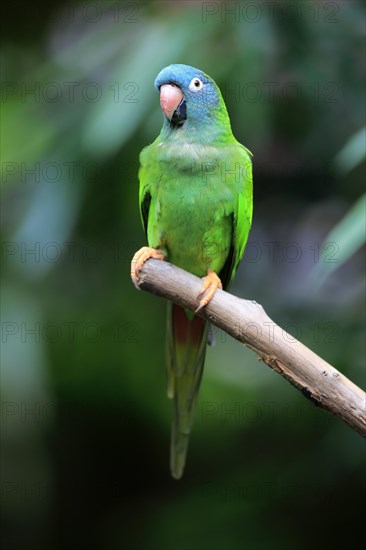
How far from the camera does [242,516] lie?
8.63ft

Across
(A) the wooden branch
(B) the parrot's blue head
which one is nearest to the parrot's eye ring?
(B) the parrot's blue head

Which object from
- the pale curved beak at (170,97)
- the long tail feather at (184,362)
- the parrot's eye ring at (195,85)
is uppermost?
the parrot's eye ring at (195,85)

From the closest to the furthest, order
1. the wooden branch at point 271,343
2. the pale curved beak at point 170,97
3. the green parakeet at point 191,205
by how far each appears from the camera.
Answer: the wooden branch at point 271,343
the pale curved beak at point 170,97
the green parakeet at point 191,205

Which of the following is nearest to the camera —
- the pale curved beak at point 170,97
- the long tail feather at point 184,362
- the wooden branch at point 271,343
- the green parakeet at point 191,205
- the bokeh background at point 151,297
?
the wooden branch at point 271,343

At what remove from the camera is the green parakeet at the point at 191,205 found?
164cm

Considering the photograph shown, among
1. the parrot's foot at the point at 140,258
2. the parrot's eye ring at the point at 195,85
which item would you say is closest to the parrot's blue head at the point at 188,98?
the parrot's eye ring at the point at 195,85

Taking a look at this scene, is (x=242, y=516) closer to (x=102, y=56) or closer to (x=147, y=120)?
(x=147, y=120)

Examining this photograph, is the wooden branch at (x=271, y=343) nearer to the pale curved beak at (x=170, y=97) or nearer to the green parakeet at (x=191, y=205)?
the green parakeet at (x=191, y=205)

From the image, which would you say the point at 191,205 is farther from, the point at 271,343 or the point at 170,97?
the point at 271,343

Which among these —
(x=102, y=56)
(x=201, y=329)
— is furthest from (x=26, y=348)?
(x=102, y=56)

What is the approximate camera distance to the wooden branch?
1389 mm

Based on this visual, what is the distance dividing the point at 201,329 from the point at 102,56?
1.08m

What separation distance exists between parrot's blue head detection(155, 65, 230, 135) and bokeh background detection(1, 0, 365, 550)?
0.56m

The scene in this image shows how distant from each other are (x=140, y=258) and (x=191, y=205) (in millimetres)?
180
